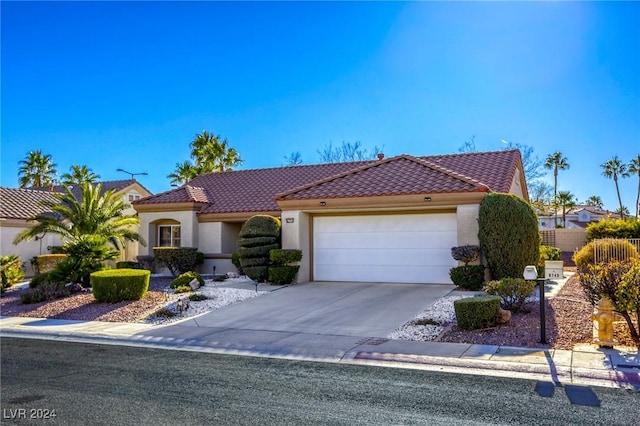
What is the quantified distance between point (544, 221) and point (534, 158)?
1259 inches

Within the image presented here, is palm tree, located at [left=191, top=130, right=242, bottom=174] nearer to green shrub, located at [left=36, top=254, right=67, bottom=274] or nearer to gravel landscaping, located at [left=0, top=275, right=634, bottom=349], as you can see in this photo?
green shrub, located at [left=36, top=254, right=67, bottom=274]

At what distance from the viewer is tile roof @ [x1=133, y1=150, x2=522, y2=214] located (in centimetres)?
1630

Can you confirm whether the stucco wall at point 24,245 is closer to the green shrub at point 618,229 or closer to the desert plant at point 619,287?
the desert plant at point 619,287

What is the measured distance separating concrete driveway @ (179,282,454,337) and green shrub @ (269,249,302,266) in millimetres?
1131

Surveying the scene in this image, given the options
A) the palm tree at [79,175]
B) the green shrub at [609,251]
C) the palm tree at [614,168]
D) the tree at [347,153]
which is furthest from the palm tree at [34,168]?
the palm tree at [614,168]

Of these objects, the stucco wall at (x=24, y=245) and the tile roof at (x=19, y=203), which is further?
the tile roof at (x=19, y=203)

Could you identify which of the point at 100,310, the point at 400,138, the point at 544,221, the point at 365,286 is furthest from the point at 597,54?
the point at 544,221

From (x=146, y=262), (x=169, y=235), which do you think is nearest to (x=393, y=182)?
(x=146, y=262)

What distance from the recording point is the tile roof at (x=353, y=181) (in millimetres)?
16297

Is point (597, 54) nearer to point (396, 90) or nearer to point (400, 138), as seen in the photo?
point (396, 90)

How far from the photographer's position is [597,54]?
51.6ft

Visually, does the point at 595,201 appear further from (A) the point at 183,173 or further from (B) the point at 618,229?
(A) the point at 183,173

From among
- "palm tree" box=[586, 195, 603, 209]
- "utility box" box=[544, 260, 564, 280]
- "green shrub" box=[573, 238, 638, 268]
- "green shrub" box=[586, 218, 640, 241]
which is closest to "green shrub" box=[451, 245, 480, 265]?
"utility box" box=[544, 260, 564, 280]

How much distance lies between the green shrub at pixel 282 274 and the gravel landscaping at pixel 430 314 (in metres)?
1.45
